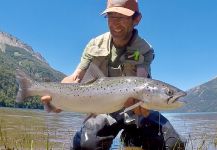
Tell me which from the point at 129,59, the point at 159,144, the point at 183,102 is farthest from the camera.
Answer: the point at 159,144

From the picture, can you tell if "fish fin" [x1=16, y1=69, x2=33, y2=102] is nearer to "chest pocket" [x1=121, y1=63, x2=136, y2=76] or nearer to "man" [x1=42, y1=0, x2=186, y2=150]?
"man" [x1=42, y1=0, x2=186, y2=150]

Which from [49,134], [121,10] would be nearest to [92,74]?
[121,10]

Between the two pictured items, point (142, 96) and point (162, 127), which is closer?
point (142, 96)

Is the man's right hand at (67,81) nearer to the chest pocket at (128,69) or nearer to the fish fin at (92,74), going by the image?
the fish fin at (92,74)

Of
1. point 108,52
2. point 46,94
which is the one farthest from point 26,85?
point 108,52

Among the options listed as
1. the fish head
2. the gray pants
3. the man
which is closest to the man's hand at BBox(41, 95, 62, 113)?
the man

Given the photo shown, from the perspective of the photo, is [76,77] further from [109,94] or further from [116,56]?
[109,94]

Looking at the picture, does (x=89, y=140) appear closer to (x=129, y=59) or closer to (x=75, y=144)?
(x=75, y=144)
